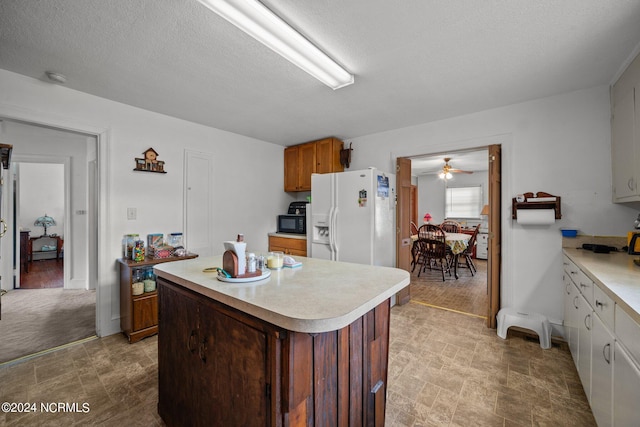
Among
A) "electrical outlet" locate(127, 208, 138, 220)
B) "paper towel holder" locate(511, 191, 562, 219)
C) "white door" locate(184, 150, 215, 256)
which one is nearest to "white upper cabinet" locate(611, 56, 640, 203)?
"paper towel holder" locate(511, 191, 562, 219)

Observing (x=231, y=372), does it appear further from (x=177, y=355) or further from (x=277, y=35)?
(x=277, y=35)

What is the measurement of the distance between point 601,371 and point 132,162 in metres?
4.00

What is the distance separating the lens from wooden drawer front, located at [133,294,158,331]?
8.15 ft

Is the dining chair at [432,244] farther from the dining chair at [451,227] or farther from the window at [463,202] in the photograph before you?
the window at [463,202]

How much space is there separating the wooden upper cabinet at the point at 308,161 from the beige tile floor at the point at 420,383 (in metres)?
2.48

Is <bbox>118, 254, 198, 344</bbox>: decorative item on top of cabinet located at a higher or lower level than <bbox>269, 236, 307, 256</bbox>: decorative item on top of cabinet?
lower

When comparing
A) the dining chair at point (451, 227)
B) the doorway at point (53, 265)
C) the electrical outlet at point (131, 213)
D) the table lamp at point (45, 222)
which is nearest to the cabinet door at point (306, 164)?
the electrical outlet at point (131, 213)

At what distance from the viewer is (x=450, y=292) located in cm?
395

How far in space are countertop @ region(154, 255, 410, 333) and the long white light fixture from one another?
1.34 m

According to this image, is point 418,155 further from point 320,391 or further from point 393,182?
point 320,391

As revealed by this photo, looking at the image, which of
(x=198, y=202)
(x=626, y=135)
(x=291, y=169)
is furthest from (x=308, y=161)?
(x=626, y=135)

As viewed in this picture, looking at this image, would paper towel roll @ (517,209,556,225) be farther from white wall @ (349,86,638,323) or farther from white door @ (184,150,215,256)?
white door @ (184,150,215,256)

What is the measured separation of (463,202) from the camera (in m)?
6.97

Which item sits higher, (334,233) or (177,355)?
(334,233)
